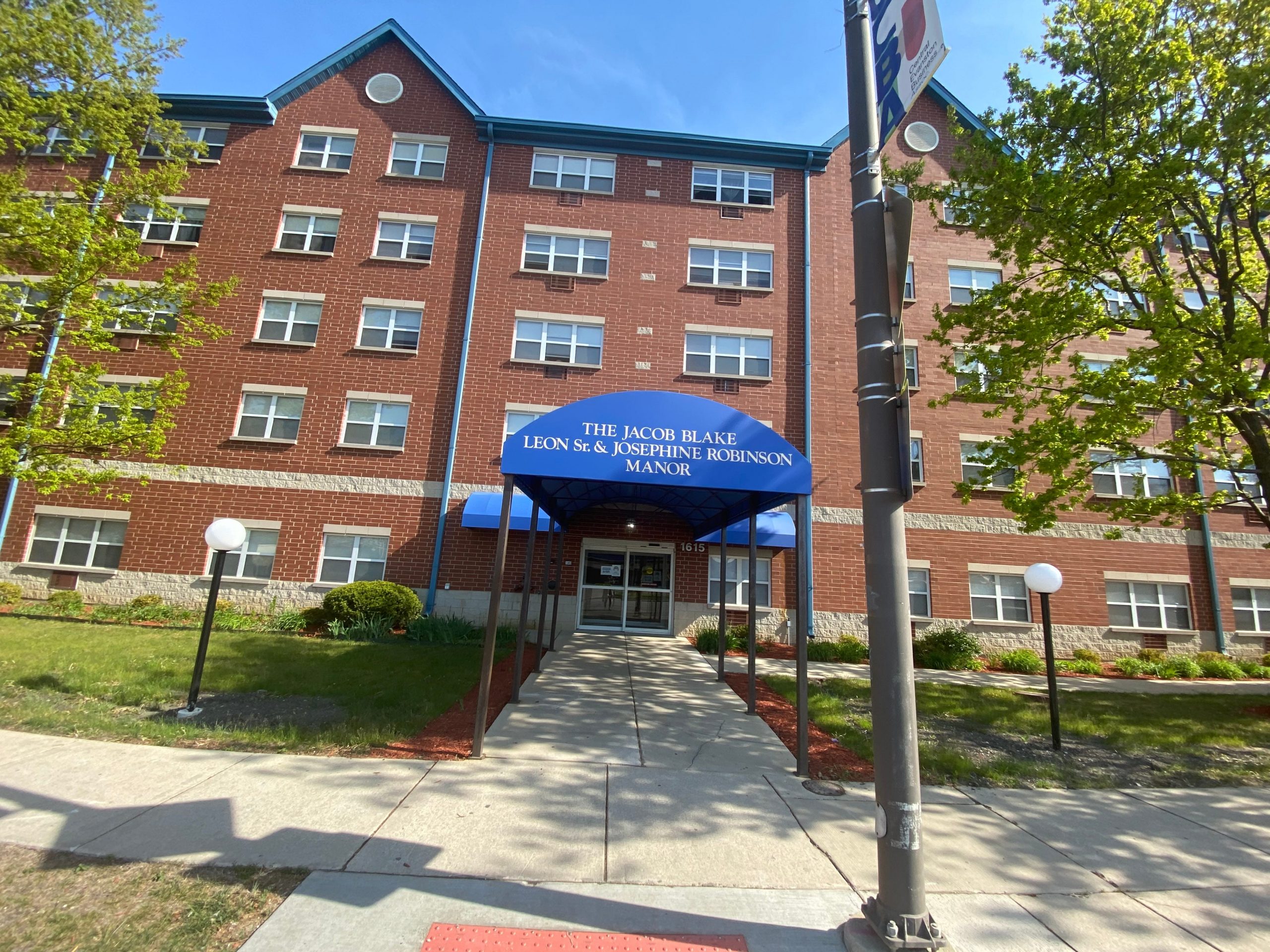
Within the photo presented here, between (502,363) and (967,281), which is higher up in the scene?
(967,281)

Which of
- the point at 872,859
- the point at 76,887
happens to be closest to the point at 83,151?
the point at 76,887

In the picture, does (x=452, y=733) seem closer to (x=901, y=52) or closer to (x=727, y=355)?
(x=901, y=52)

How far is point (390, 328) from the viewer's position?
56.5 ft

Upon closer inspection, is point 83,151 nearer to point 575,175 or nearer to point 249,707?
point 575,175

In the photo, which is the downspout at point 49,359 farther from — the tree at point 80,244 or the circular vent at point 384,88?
the circular vent at point 384,88

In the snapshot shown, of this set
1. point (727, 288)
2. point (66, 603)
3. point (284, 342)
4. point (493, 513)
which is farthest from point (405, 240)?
point (66, 603)

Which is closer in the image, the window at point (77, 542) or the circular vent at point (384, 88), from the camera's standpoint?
the window at point (77, 542)

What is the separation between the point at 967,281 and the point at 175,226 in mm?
24580

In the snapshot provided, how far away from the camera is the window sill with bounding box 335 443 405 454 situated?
16219 mm

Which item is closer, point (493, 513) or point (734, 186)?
point (493, 513)

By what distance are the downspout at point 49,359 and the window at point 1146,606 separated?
83.3ft

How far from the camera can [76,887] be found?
3344 millimetres

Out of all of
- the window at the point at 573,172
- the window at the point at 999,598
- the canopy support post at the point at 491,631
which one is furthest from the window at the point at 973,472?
the canopy support post at the point at 491,631

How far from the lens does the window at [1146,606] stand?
54.7ft
